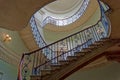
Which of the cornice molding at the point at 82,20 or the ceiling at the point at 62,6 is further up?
the ceiling at the point at 62,6

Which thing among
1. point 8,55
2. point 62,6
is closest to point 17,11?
point 8,55

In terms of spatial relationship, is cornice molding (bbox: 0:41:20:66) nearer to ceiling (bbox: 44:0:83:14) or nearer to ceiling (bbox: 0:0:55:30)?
ceiling (bbox: 0:0:55:30)

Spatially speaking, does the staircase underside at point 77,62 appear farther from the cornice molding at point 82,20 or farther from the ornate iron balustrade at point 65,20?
the ornate iron balustrade at point 65,20

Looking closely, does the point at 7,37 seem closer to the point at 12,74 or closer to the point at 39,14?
the point at 12,74

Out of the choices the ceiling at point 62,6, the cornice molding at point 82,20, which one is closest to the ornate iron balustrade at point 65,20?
the cornice molding at point 82,20

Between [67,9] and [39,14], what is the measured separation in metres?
2.63

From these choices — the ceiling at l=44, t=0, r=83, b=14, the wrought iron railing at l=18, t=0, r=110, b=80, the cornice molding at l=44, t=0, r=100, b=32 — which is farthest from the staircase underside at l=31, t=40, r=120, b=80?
the ceiling at l=44, t=0, r=83, b=14

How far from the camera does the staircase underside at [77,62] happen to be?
5363 mm

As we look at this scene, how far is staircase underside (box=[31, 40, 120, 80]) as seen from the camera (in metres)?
5.36

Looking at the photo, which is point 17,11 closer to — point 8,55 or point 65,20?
point 8,55

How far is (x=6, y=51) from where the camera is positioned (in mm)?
6906

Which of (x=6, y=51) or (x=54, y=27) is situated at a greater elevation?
(x=54, y=27)

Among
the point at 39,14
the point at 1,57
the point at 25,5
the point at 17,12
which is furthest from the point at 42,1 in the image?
the point at 39,14

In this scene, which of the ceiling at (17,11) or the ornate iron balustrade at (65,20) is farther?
the ornate iron balustrade at (65,20)
